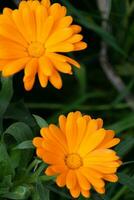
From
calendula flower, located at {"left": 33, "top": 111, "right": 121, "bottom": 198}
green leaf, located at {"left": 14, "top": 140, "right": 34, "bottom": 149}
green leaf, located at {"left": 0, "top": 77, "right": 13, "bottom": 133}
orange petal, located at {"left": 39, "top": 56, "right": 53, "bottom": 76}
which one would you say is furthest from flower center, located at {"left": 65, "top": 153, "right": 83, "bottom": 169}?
green leaf, located at {"left": 0, "top": 77, "right": 13, "bottom": 133}

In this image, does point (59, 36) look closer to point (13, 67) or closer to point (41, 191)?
point (13, 67)

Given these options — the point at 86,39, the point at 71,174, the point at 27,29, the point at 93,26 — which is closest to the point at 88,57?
the point at 86,39

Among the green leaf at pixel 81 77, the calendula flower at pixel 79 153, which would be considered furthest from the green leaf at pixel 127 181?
the green leaf at pixel 81 77

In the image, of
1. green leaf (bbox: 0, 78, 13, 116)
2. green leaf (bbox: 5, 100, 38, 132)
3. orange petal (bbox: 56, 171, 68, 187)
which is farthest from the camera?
green leaf (bbox: 5, 100, 38, 132)

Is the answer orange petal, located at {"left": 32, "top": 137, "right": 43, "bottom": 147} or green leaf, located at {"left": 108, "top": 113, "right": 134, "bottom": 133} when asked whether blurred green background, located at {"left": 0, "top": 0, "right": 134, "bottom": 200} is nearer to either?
green leaf, located at {"left": 108, "top": 113, "right": 134, "bottom": 133}

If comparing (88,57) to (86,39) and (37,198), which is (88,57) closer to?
(86,39)

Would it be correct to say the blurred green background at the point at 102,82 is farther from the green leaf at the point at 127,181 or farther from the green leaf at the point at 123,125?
the green leaf at the point at 127,181

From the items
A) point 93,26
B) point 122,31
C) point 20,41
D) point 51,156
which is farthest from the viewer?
point 122,31
